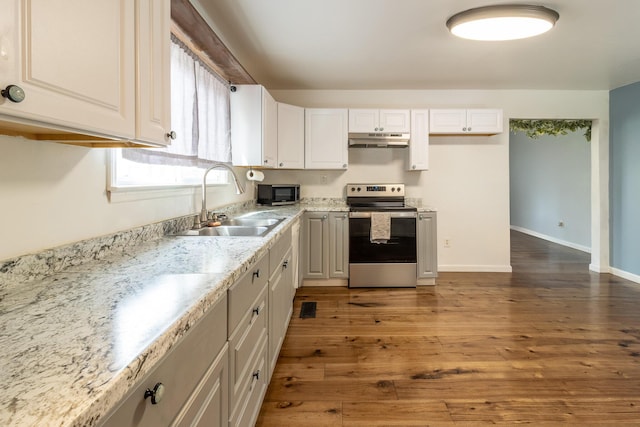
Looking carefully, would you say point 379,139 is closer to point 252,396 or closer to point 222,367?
point 252,396

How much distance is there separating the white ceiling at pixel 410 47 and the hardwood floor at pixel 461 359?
93.2 inches

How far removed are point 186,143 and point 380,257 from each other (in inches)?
95.8

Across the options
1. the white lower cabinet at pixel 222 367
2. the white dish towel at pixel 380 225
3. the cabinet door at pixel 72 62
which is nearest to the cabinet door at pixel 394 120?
the white dish towel at pixel 380 225

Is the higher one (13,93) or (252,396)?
(13,93)

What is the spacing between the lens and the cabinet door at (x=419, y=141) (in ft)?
13.8

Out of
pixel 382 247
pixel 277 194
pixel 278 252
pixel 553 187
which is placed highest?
pixel 553 187

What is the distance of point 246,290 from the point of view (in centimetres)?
138

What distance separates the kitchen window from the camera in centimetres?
175

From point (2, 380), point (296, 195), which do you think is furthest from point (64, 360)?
point (296, 195)

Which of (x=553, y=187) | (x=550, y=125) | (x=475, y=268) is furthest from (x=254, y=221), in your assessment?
(x=553, y=187)

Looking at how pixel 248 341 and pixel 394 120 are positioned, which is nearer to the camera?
pixel 248 341

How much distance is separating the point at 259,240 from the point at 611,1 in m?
2.82

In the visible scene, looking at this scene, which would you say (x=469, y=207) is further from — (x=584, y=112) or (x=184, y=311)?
(x=184, y=311)

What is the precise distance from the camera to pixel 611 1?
94.2 inches
